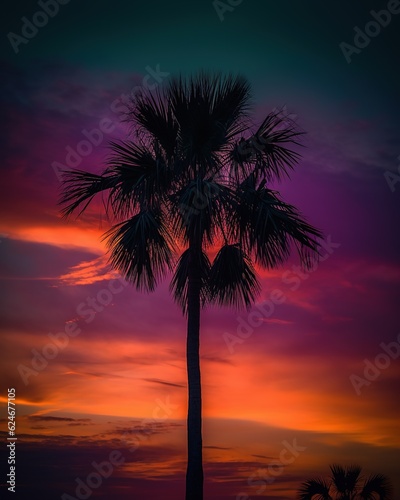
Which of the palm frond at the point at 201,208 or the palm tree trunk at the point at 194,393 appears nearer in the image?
the palm tree trunk at the point at 194,393

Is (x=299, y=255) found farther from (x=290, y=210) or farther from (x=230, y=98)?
(x=230, y=98)

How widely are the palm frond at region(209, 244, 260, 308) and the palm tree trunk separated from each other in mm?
1454

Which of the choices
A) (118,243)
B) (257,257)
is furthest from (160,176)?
(257,257)

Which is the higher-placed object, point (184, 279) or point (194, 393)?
point (184, 279)

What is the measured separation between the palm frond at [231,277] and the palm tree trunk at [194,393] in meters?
1.45

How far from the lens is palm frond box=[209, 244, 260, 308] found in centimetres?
1895

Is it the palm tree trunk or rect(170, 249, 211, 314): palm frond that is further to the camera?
rect(170, 249, 211, 314): palm frond

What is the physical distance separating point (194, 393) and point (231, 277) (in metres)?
3.94

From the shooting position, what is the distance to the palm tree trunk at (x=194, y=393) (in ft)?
52.1

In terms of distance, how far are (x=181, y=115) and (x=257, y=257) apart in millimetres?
4212

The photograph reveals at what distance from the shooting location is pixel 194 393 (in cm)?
1658

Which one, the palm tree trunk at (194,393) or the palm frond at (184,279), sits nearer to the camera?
the palm tree trunk at (194,393)

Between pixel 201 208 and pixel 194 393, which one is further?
pixel 201 208

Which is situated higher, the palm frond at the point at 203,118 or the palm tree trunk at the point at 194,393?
the palm frond at the point at 203,118
